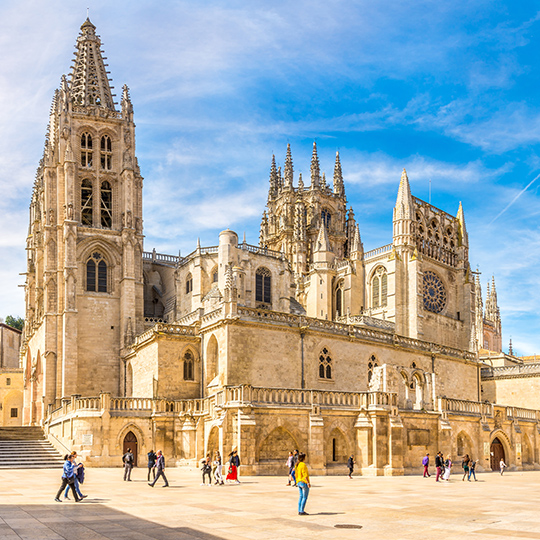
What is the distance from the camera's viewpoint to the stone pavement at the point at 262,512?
Answer: 1305 cm

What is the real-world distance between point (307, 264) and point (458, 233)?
17520 mm

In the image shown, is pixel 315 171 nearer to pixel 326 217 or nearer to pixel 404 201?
pixel 326 217

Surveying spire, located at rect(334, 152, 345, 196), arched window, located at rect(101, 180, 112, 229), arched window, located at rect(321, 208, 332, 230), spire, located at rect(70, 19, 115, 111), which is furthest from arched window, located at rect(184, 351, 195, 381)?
spire, located at rect(334, 152, 345, 196)

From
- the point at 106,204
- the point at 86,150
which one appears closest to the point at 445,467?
the point at 106,204

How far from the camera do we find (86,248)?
5109 cm

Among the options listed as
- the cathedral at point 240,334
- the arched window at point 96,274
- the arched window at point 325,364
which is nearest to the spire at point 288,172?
the cathedral at point 240,334

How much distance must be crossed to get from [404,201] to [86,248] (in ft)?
103

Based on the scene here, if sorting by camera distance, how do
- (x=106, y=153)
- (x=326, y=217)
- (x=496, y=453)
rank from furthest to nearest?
(x=326, y=217)
(x=106, y=153)
(x=496, y=453)

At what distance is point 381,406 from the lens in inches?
1238

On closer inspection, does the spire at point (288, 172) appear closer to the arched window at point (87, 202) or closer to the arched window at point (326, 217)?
the arched window at point (326, 217)

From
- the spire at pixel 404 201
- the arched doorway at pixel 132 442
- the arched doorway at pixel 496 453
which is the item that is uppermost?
the spire at pixel 404 201

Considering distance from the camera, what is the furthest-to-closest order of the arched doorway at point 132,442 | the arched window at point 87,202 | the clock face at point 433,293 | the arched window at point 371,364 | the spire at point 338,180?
the spire at point 338,180, the clock face at point 433,293, the arched window at point 87,202, the arched window at point 371,364, the arched doorway at point 132,442

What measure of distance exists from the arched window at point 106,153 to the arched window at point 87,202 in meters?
2.01

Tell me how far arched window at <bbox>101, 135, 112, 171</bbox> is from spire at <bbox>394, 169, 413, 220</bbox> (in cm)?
2799
